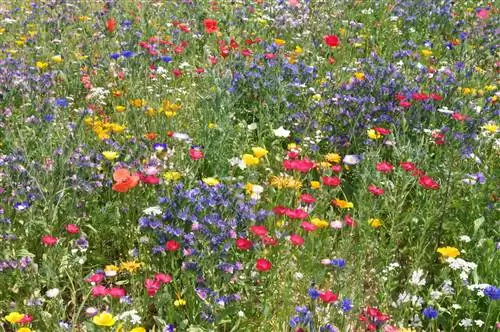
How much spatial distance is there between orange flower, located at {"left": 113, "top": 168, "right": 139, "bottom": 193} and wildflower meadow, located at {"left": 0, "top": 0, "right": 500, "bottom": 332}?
1 cm

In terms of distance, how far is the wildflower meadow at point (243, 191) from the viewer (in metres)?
2.55

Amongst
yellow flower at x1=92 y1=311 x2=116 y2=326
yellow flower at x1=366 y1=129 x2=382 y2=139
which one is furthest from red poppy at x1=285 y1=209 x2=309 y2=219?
yellow flower at x1=366 y1=129 x2=382 y2=139

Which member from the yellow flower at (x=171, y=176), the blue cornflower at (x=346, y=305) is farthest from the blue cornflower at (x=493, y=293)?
the yellow flower at (x=171, y=176)

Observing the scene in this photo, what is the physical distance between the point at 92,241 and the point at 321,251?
1177mm

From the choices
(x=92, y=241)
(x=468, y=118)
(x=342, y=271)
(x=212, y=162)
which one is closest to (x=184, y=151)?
(x=212, y=162)

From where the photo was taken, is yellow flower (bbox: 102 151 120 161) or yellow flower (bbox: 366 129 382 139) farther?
yellow flower (bbox: 366 129 382 139)

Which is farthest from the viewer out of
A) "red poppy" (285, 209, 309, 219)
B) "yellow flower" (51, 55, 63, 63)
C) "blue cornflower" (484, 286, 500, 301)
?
"yellow flower" (51, 55, 63, 63)

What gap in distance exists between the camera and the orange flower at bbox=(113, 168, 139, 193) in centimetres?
279

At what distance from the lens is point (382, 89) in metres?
4.16

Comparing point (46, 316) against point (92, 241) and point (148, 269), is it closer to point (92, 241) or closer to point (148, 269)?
point (148, 269)

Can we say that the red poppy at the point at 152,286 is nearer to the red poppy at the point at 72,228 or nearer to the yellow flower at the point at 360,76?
the red poppy at the point at 72,228

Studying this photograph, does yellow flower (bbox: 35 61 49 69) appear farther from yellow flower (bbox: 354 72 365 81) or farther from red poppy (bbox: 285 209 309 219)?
red poppy (bbox: 285 209 309 219)

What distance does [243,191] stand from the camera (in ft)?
10.4

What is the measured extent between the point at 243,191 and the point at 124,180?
2.10ft
